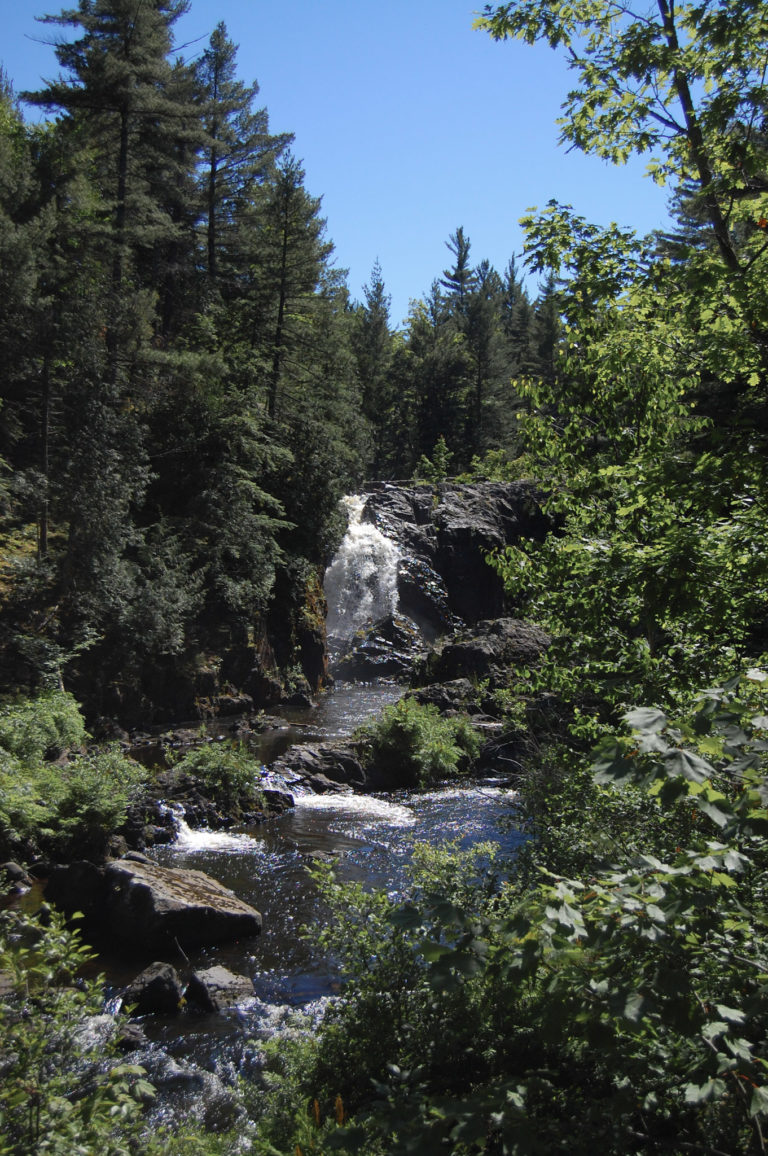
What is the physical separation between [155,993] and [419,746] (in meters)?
9.21

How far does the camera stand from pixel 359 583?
108 feet

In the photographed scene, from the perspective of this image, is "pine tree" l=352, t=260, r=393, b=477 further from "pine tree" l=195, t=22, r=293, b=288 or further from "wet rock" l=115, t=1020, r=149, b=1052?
"wet rock" l=115, t=1020, r=149, b=1052

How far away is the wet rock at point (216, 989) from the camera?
7359 mm

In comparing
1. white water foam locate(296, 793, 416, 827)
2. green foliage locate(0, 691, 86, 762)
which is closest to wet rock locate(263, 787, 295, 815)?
white water foam locate(296, 793, 416, 827)

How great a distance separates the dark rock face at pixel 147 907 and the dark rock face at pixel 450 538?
24368mm

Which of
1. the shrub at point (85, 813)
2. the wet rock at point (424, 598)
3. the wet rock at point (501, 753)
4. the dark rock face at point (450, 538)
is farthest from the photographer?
the dark rock face at point (450, 538)

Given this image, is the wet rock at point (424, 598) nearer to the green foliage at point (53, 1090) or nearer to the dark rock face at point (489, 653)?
the dark rock face at point (489, 653)

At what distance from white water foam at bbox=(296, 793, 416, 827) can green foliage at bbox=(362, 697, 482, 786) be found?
4.05 ft

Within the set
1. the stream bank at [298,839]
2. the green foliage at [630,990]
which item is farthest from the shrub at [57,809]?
the green foliage at [630,990]

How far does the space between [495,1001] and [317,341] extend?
31.0 m

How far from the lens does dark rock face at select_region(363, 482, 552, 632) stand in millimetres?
34062

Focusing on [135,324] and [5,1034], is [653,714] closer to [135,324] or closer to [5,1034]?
[5,1034]

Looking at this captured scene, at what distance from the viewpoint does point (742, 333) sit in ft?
14.3

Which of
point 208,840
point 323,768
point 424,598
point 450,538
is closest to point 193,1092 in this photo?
point 208,840
